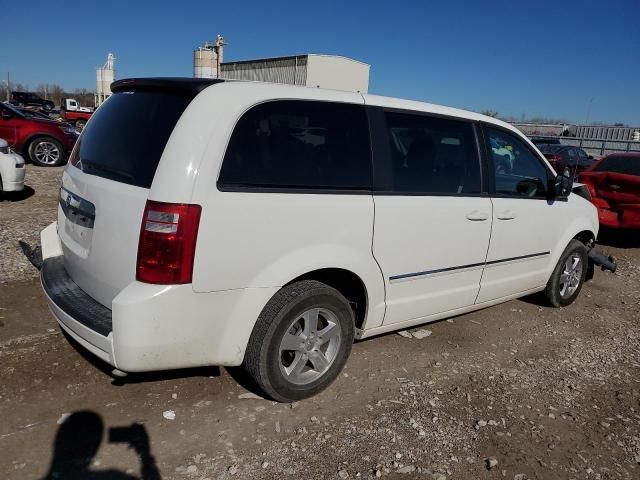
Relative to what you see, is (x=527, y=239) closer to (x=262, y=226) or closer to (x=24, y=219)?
(x=262, y=226)

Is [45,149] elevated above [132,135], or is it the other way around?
[132,135]

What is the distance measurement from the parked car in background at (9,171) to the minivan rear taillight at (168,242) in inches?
265

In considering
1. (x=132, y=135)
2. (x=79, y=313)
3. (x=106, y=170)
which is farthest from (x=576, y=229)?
(x=79, y=313)

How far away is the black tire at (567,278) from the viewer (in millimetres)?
4883

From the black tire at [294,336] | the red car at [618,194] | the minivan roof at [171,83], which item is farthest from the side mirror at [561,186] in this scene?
the red car at [618,194]

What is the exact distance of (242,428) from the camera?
2787 millimetres

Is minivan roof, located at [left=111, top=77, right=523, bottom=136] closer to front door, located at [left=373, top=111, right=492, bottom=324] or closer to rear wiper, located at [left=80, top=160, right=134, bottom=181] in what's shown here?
front door, located at [left=373, top=111, right=492, bottom=324]

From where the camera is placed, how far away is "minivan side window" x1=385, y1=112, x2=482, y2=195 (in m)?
3.28

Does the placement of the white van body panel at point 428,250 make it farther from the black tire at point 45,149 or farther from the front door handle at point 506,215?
the black tire at point 45,149

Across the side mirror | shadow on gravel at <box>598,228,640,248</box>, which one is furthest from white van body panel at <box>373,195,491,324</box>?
shadow on gravel at <box>598,228,640,248</box>

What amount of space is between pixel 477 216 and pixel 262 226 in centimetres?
185

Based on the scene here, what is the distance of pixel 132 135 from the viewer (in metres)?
2.74

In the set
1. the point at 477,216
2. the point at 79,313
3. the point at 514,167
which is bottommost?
the point at 79,313

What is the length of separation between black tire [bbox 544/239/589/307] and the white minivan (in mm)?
1474
